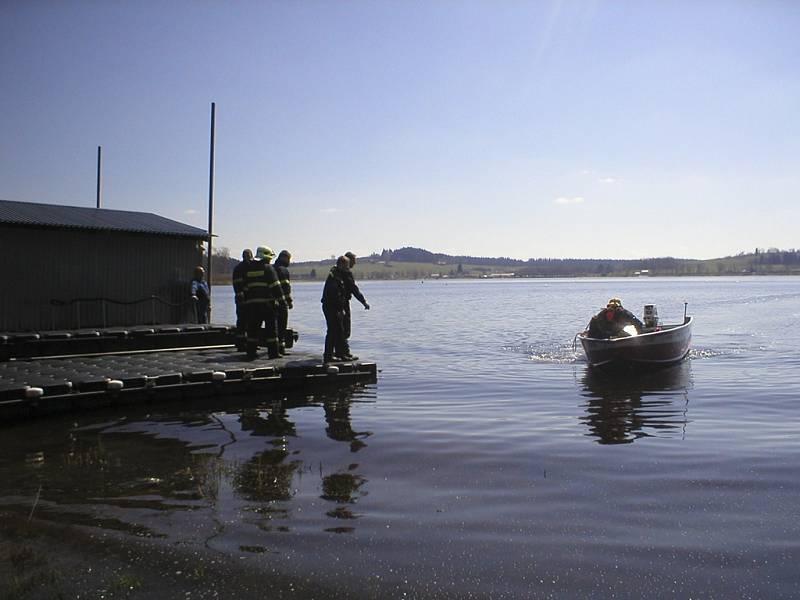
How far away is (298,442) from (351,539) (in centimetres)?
385

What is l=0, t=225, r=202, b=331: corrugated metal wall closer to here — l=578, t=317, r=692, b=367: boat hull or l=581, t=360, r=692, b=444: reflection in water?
l=578, t=317, r=692, b=367: boat hull

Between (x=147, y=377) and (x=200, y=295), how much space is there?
725 centimetres

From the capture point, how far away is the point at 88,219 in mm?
17250

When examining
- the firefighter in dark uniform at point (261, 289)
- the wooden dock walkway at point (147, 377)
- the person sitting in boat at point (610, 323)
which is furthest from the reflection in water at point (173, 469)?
the person sitting in boat at point (610, 323)

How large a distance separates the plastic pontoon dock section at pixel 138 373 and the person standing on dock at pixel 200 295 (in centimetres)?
137

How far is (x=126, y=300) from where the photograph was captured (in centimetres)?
1730

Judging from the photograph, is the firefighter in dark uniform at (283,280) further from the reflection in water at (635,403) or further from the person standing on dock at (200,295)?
the reflection in water at (635,403)

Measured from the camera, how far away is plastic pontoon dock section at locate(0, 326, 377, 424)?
1025 cm

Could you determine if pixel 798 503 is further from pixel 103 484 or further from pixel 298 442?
pixel 103 484

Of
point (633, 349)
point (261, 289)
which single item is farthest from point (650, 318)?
point (261, 289)

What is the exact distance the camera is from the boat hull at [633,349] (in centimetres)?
1683

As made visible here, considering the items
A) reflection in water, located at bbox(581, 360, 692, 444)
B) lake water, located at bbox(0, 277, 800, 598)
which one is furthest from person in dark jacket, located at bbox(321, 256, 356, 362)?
reflection in water, located at bbox(581, 360, 692, 444)

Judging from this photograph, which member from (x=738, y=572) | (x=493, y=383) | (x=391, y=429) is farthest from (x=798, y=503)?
(x=493, y=383)

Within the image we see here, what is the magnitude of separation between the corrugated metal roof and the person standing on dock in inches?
40.5
